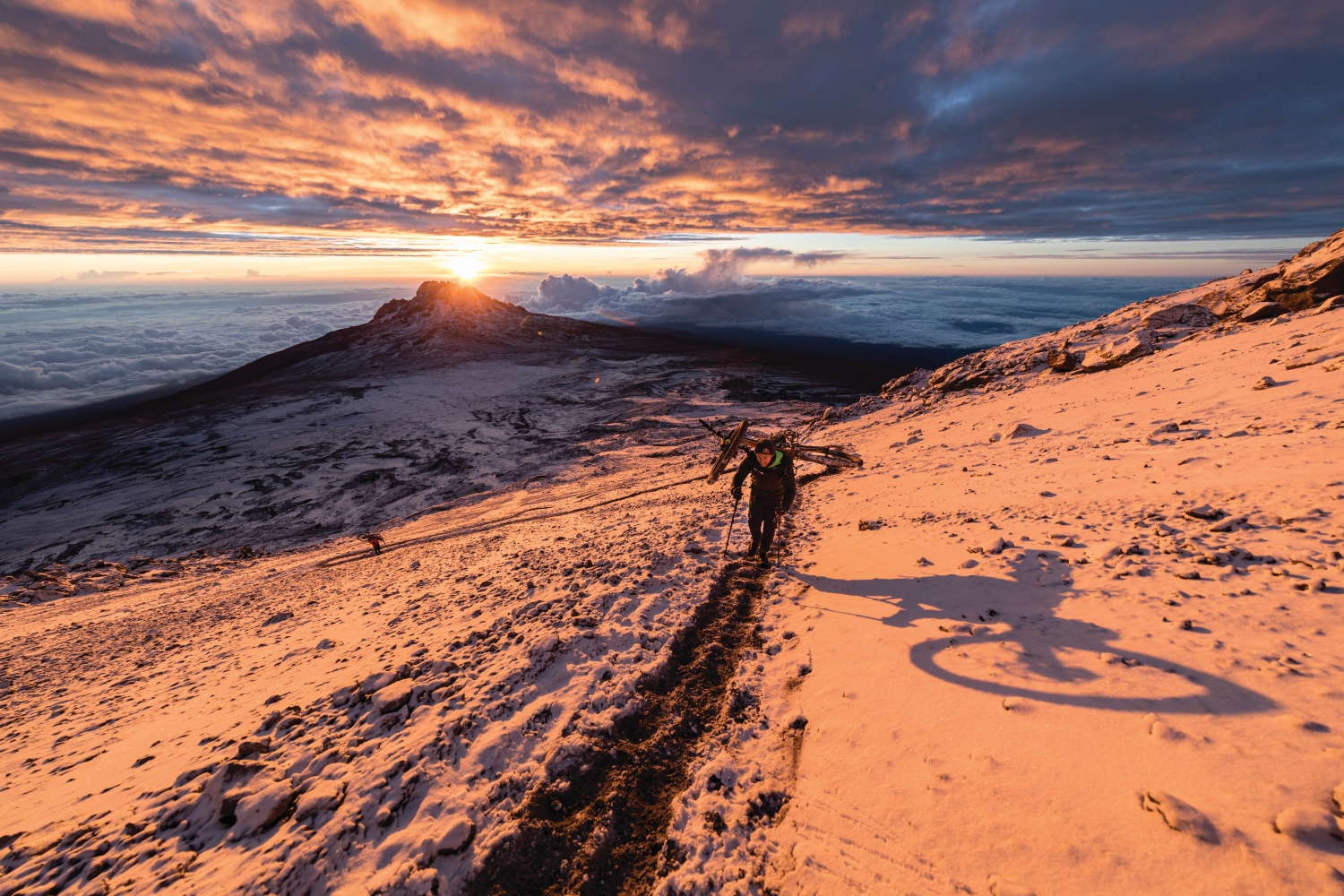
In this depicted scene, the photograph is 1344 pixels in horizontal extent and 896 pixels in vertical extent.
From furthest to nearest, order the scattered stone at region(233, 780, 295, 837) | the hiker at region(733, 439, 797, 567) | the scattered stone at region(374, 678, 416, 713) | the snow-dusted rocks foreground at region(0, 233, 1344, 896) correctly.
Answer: the hiker at region(733, 439, 797, 567) < the scattered stone at region(374, 678, 416, 713) < the scattered stone at region(233, 780, 295, 837) < the snow-dusted rocks foreground at region(0, 233, 1344, 896)

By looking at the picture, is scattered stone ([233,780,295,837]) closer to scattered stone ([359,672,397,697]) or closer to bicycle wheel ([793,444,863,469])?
scattered stone ([359,672,397,697])

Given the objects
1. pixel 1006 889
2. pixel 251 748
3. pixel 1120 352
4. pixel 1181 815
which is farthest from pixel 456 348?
pixel 1181 815

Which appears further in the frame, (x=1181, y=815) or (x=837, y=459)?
(x=837, y=459)

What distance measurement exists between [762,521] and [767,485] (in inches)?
26.3

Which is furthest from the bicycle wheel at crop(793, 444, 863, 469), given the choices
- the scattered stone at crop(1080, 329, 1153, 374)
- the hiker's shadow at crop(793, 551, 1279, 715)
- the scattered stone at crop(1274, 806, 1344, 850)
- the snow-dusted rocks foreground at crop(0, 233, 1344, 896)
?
the scattered stone at crop(1080, 329, 1153, 374)

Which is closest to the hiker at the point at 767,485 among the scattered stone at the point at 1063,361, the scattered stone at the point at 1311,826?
the scattered stone at the point at 1311,826

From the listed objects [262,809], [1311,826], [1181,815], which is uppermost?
[1311,826]

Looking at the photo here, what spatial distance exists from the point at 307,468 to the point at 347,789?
4069cm

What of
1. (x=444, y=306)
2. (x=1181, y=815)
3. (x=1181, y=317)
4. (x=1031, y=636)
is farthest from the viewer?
(x=444, y=306)

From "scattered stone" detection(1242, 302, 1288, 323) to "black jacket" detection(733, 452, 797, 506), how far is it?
19282 millimetres

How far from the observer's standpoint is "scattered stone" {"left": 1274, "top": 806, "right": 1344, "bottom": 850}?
84.8 inches

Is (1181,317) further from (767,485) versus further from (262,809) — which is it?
(262,809)

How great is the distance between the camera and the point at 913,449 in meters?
13.2

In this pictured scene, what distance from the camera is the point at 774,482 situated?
7039mm
